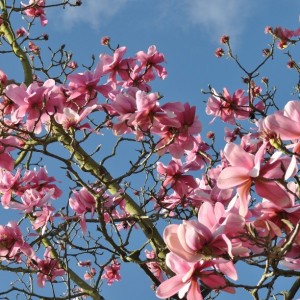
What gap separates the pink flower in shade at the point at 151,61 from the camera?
3.74 m

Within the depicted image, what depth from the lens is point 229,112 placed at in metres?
4.13

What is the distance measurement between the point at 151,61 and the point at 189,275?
2.38 m

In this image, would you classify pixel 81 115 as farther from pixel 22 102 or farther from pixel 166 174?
pixel 166 174

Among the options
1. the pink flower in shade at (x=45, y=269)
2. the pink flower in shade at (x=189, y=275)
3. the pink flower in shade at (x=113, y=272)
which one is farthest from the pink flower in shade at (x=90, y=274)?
the pink flower in shade at (x=189, y=275)

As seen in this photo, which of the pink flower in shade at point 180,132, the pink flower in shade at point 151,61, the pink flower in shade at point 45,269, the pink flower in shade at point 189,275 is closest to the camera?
the pink flower in shade at point 189,275

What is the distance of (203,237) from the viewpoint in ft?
5.13

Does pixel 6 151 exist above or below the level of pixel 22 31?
below

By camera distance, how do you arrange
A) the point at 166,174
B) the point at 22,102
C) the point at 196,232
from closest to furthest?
the point at 196,232
the point at 22,102
the point at 166,174

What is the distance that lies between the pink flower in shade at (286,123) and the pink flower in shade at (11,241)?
180 centimetres

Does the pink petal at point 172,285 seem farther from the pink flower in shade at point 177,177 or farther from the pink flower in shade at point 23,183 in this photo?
the pink flower in shade at point 177,177

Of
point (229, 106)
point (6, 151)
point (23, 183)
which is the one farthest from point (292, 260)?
point (229, 106)

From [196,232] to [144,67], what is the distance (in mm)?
2404

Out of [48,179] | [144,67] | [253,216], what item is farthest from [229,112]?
[253,216]

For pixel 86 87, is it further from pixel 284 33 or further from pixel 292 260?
pixel 284 33
